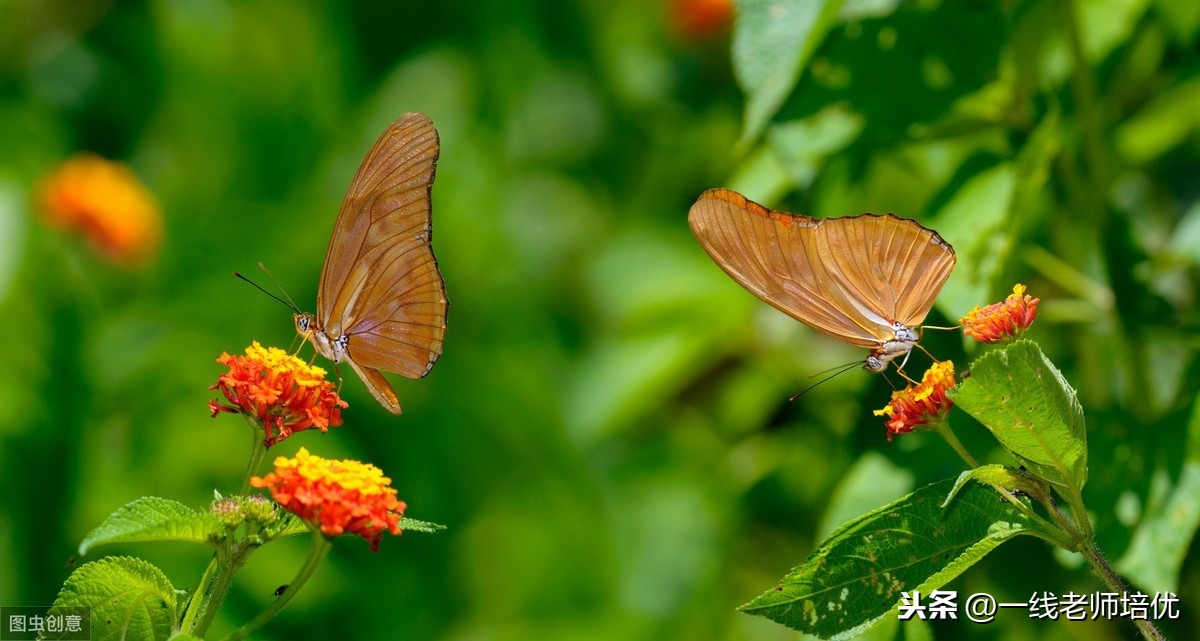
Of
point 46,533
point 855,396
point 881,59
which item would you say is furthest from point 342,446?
point 881,59

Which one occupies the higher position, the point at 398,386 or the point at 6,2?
the point at 6,2

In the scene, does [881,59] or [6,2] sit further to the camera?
[6,2]

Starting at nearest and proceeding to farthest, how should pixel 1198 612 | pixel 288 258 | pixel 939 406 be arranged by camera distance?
pixel 939 406, pixel 1198 612, pixel 288 258

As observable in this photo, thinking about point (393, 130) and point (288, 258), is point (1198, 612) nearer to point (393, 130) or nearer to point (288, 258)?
point (393, 130)

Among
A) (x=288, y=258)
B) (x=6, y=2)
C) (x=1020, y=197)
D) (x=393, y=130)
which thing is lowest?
(x=1020, y=197)

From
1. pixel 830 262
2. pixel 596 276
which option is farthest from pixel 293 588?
pixel 596 276

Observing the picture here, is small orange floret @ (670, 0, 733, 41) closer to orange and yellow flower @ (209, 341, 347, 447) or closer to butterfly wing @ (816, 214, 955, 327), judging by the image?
butterfly wing @ (816, 214, 955, 327)

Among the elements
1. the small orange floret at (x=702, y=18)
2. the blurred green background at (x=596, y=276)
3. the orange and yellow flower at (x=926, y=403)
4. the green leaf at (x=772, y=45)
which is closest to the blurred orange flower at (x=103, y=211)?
the blurred green background at (x=596, y=276)
